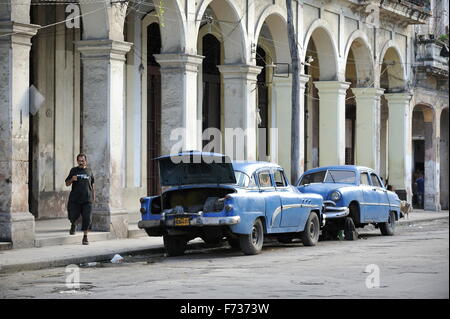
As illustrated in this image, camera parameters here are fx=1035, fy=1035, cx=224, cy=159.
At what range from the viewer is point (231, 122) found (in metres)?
26.2

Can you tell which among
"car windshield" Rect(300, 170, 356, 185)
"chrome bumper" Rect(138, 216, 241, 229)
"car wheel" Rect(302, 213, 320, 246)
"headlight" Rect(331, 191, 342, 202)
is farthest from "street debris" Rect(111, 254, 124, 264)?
"car windshield" Rect(300, 170, 356, 185)

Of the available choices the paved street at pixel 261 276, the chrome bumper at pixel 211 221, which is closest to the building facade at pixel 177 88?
the chrome bumper at pixel 211 221

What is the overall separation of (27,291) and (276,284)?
2.99 m

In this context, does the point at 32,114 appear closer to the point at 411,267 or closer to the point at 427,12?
the point at 411,267

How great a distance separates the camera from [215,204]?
17.2 m

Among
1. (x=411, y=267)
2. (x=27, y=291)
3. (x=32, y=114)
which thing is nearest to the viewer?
(x=27, y=291)

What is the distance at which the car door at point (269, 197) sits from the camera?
18016 mm

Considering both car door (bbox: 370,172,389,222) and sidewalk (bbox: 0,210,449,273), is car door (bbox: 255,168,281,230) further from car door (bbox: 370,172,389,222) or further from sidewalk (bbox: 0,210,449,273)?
car door (bbox: 370,172,389,222)

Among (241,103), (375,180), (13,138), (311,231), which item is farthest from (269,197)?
(241,103)

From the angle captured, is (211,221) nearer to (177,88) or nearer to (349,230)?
(349,230)

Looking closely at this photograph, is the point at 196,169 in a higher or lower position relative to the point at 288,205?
higher

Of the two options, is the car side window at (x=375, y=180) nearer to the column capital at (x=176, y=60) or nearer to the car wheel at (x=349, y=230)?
the car wheel at (x=349, y=230)

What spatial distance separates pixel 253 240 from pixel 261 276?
13.5ft

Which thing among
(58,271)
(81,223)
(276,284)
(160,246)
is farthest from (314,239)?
(276,284)
